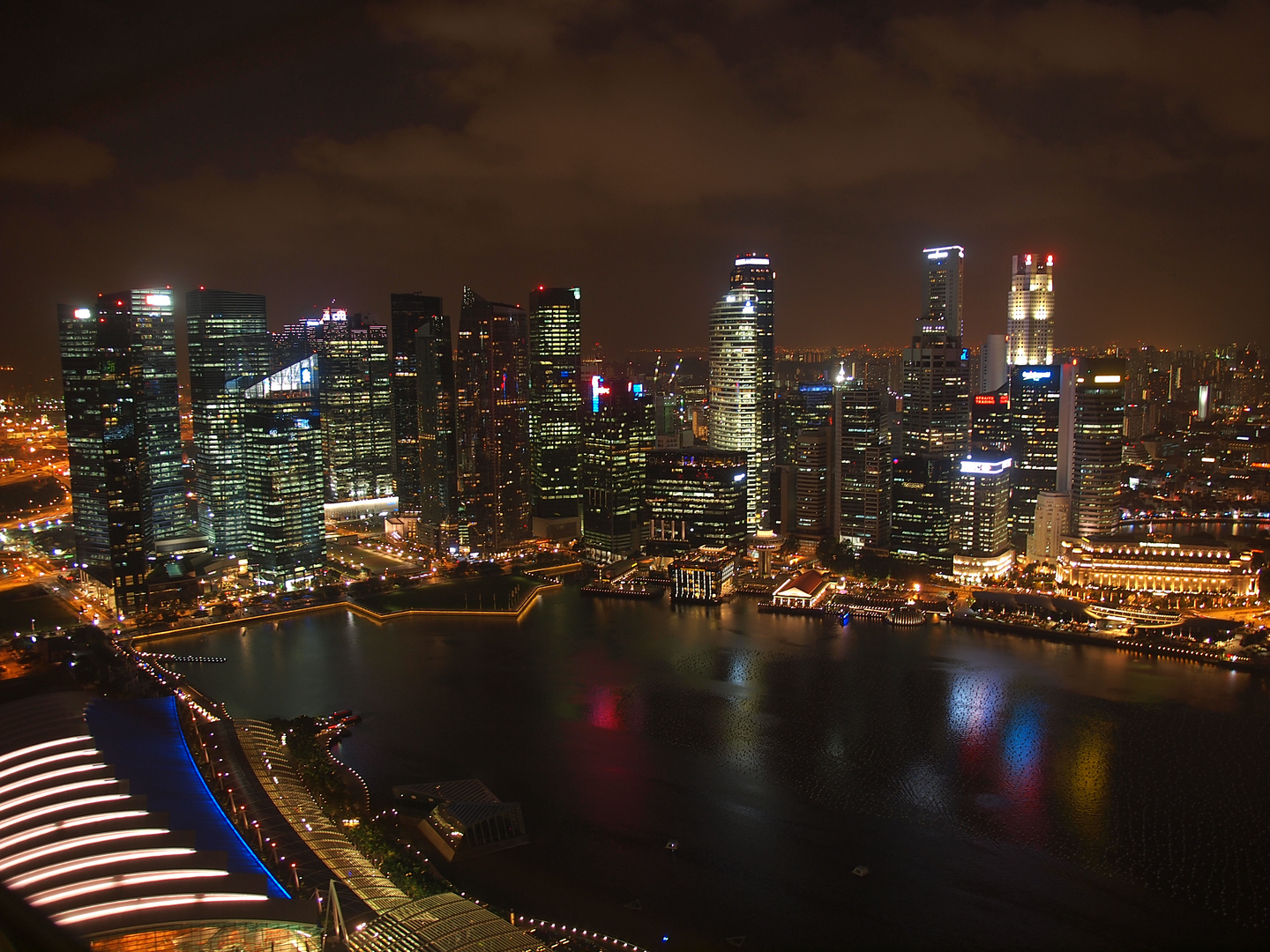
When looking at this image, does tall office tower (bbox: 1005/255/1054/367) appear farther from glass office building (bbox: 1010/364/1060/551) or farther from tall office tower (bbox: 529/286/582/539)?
tall office tower (bbox: 529/286/582/539)

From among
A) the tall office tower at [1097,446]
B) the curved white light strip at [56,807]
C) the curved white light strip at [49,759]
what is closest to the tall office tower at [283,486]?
the curved white light strip at [49,759]

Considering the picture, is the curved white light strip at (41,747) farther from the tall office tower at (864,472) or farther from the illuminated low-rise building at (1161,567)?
the tall office tower at (864,472)

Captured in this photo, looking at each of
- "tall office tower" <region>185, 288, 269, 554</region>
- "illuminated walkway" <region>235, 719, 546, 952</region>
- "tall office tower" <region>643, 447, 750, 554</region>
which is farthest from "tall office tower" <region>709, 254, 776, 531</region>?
"illuminated walkway" <region>235, 719, 546, 952</region>

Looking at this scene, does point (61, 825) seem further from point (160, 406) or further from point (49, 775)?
point (160, 406)

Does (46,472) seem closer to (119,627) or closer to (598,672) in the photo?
(119,627)

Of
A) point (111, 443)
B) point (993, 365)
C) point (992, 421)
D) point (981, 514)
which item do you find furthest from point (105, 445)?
point (993, 365)
